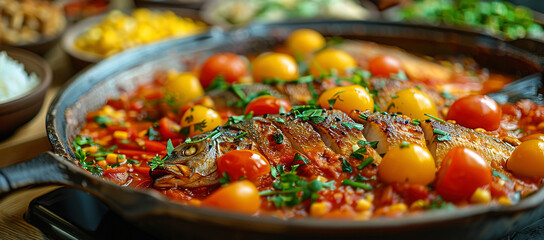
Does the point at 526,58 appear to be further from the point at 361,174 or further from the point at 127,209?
the point at 127,209

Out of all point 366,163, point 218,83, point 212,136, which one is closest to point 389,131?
point 366,163

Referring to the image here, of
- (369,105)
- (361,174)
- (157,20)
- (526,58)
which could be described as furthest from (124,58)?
(526,58)

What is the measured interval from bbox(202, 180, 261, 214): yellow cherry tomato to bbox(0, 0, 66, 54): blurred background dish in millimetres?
3311

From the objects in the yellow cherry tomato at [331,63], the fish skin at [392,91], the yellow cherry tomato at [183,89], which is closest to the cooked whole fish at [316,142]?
the fish skin at [392,91]

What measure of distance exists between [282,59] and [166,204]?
81.7 inches

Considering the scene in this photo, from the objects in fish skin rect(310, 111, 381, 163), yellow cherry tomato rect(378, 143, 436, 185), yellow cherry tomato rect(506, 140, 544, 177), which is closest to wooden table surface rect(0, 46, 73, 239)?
fish skin rect(310, 111, 381, 163)

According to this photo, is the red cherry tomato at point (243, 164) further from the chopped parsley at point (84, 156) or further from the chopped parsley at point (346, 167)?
the chopped parsley at point (84, 156)

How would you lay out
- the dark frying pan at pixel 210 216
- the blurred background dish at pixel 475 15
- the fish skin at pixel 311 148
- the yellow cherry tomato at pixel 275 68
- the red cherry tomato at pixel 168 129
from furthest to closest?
the blurred background dish at pixel 475 15 → the yellow cherry tomato at pixel 275 68 → the red cherry tomato at pixel 168 129 → the fish skin at pixel 311 148 → the dark frying pan at pixel 210 216

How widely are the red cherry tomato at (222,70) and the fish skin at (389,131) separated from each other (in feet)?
4.74

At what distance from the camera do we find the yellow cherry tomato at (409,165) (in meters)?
2.11

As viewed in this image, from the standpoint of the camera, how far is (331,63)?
3725 millimetres

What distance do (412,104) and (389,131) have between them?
0.52 m

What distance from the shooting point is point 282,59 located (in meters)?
3.56

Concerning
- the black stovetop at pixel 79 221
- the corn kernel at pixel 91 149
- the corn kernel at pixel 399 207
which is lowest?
the black stovetop at pixel 79 221
